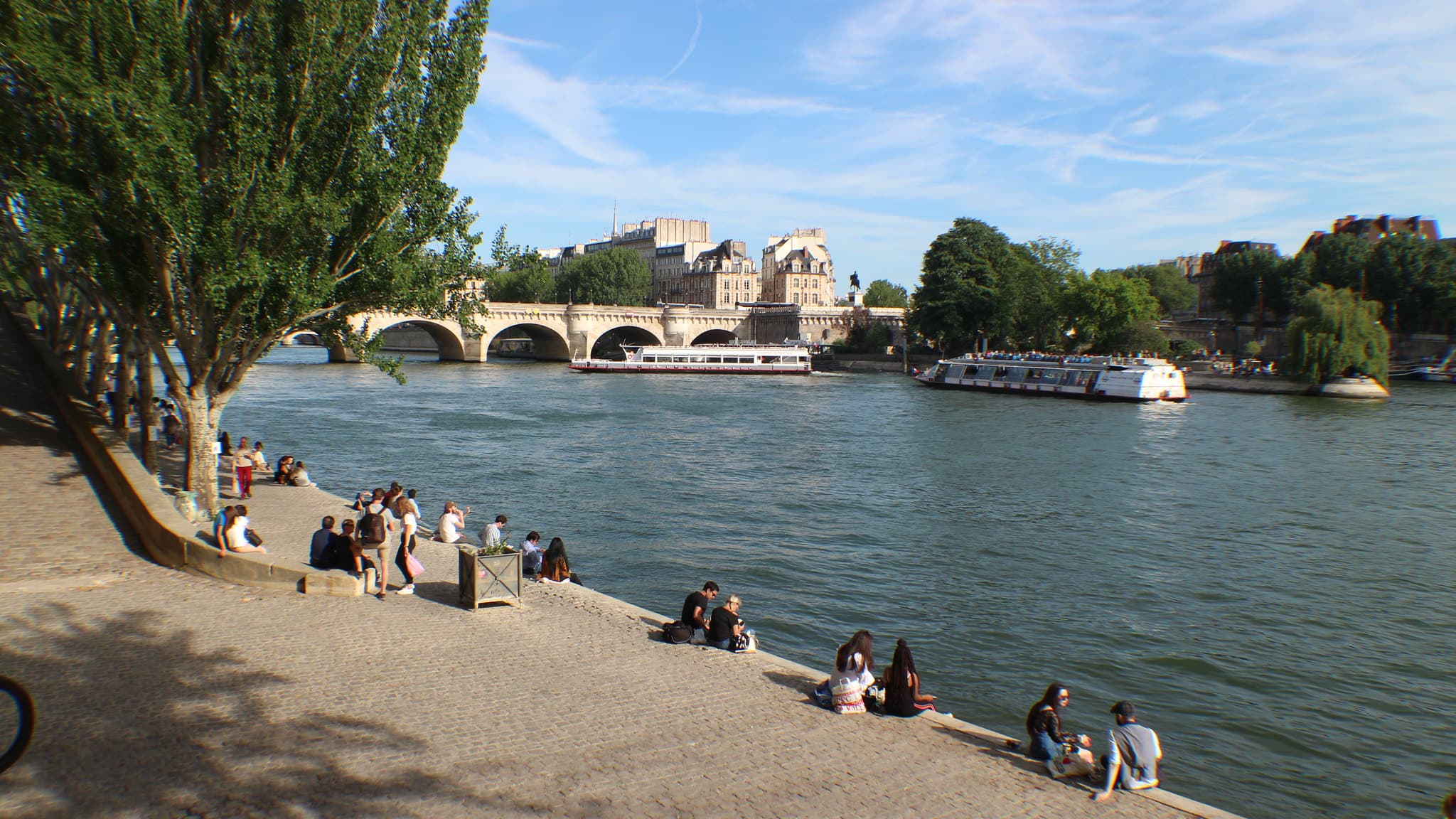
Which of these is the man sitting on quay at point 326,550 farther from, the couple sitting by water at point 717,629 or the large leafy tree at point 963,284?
the large leafy tree at point 963,284

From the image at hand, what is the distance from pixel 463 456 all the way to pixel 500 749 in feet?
79.5

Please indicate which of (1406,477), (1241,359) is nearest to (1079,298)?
(1241,359)

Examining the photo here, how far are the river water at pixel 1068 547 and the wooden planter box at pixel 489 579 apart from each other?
3174mm

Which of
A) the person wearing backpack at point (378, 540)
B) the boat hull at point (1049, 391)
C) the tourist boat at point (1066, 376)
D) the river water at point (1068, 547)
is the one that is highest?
the tourist boat at point (1066, 376)

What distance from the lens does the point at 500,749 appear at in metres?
7.96

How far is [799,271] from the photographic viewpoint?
136m

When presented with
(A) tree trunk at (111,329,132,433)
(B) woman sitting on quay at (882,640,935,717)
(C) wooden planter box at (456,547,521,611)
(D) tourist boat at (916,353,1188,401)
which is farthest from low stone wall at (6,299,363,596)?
(D) tourist boat at (916,353,1188,401)

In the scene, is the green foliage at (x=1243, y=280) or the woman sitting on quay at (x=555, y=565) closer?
the woman sitting on quay at (x=555, y=565)

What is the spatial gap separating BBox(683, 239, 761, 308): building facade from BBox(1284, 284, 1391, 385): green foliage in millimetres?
85462

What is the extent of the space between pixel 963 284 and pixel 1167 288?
54569 millimetres

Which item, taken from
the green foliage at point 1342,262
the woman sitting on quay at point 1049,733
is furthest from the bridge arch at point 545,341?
the woman sitting on quay at point 1049,733

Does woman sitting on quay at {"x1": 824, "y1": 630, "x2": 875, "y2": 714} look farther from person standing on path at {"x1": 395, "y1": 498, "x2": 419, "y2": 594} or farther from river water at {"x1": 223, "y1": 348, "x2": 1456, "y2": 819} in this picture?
person standing on path at {"x1": 395, "y1": 498, "x2": 419, "y2": 594}

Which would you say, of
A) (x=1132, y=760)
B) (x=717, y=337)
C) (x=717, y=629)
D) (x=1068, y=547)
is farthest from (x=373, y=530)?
(x=717, y=337)

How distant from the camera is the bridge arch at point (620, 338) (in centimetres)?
9896
